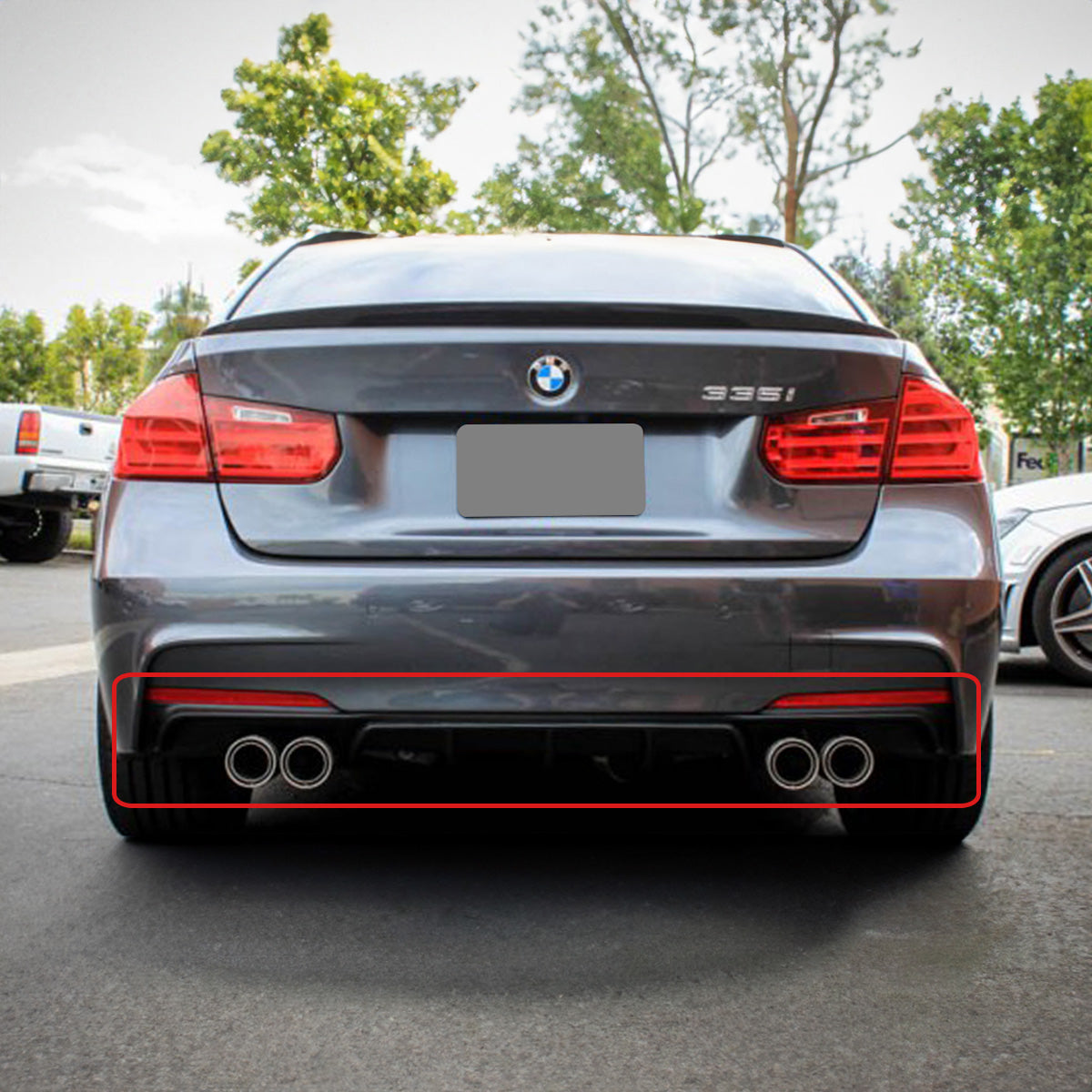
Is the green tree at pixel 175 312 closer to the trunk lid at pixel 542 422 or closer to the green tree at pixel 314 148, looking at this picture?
the green tree at pixel 314 148

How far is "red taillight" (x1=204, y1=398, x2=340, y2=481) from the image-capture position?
3.03m

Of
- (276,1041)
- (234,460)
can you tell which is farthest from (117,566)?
(276,1041)

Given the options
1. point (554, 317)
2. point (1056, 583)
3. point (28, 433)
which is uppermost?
point (28, 433)

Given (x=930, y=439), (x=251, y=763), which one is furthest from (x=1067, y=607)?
(x=251, y=763)

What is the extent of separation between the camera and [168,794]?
3.49m

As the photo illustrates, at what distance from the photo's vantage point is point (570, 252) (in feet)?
12.0

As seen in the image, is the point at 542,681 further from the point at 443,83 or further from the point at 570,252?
the point at 443,83

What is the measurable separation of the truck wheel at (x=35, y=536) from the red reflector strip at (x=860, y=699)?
1427cm

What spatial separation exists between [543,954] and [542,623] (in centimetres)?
62

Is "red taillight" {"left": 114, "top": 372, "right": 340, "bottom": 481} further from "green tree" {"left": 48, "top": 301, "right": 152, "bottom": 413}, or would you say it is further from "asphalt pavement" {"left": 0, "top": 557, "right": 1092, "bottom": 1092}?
"green tree" {"left": 48, "top": 301, "right": 152, "bottom": 413}


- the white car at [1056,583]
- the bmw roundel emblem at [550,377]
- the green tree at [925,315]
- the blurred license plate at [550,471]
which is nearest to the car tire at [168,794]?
the blurred license plate at [550,471]

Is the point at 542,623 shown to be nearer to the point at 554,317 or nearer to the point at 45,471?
the point at 554,317

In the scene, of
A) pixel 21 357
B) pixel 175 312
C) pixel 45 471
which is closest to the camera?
pixel 45 471

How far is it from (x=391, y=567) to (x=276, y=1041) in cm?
93
